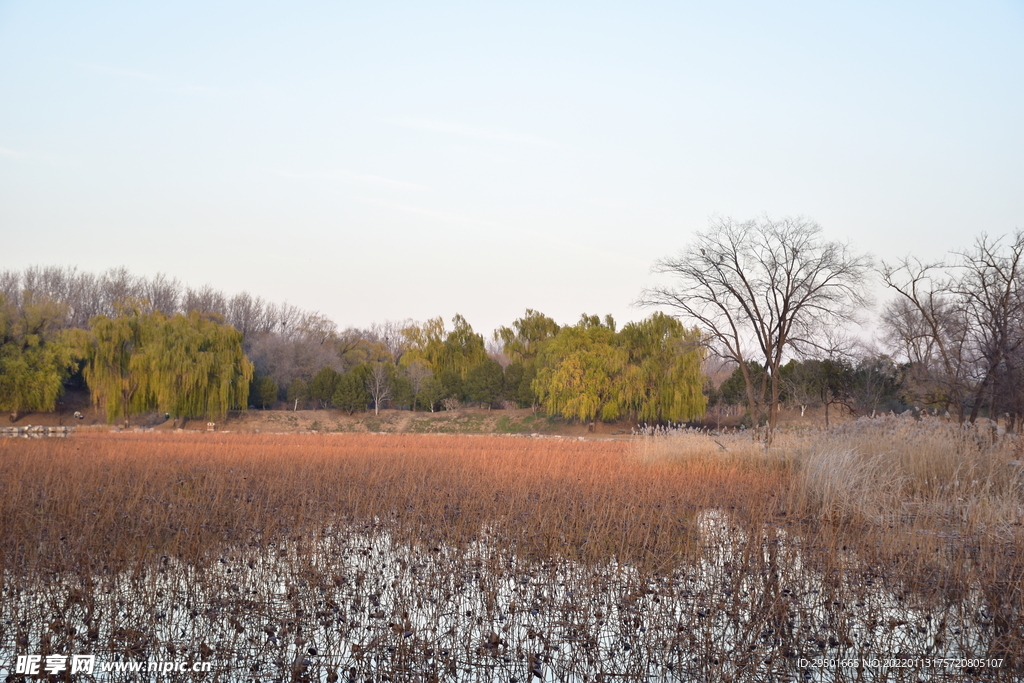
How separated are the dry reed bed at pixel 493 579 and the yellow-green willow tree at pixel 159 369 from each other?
81.4 feet

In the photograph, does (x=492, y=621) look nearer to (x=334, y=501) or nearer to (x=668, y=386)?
(x=334, y=501)

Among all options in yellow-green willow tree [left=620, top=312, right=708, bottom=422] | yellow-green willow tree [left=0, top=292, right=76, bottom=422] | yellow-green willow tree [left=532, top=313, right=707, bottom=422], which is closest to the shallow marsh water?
yellow-green willow tree [left=532, top=313, right=707, bottom=422]

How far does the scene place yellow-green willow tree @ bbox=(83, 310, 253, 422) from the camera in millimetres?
33719

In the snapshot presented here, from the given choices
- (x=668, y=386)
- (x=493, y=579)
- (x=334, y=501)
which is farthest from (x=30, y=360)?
(x=493, y=579)

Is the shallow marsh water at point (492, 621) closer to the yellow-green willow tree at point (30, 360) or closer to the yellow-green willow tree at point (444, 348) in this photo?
the yellow-green willow tree at point (30, 360)

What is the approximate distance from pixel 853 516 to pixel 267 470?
9.18 metres

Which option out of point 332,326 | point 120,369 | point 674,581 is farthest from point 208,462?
point 332,326

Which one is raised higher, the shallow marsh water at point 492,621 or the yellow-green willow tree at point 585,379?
the yellow-green willow tree at point 585,379

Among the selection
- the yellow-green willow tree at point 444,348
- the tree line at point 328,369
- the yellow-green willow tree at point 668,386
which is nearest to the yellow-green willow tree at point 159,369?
the tree line at point 328,369

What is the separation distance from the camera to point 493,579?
217 inches

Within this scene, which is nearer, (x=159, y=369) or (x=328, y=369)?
(x=159, y=369)

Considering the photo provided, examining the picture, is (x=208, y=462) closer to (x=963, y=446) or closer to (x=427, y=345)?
(x=963, y=446)

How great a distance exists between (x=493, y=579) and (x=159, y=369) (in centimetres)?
3255

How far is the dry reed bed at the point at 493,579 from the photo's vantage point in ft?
13.5
